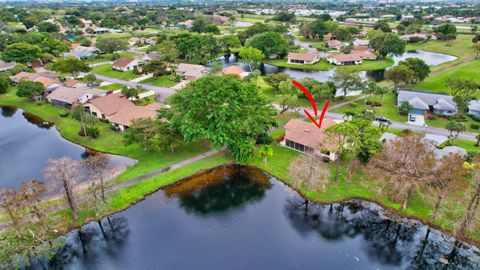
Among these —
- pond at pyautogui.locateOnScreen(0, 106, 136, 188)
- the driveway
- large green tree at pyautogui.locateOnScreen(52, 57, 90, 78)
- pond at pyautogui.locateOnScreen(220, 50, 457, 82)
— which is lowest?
pond at pyautogui.locateOnScreen(0, 106, 136, 188)

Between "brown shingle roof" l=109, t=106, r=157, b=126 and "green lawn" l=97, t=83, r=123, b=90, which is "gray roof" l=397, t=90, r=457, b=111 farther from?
"green lawn" l=97, t=83, r=123, b=90

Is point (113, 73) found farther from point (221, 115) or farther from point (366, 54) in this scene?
point (366, 54)

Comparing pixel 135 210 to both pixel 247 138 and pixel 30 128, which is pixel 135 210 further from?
pixel 30 128

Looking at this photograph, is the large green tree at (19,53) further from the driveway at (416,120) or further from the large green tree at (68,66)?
the driveway at (416,120)

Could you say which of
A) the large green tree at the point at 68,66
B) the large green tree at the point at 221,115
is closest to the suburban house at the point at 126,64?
the large green tree at the point at 68,66

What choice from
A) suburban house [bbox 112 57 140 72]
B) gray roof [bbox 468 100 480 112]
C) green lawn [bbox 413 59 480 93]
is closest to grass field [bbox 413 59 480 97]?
green lawn [bbox 413 59 480 93]

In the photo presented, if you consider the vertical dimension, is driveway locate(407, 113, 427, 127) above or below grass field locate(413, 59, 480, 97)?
below

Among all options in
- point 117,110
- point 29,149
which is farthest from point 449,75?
point 29,149
